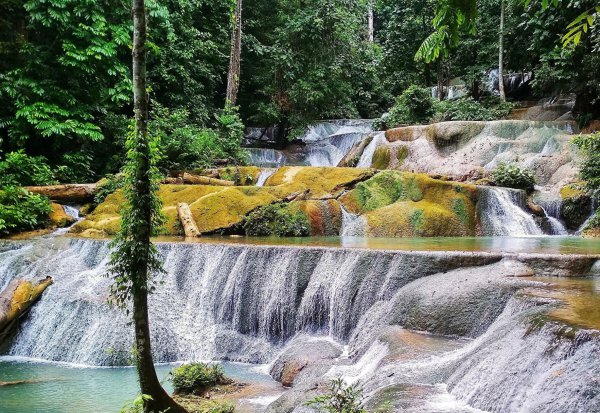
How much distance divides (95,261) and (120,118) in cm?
830

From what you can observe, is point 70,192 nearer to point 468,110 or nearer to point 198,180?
point 198,180

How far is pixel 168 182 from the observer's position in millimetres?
15453

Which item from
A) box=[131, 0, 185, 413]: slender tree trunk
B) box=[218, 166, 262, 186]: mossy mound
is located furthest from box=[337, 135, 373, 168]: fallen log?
box=[131, 0, 185, 413]: slender tree trunk

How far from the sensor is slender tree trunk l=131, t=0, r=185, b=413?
4711 millimetres

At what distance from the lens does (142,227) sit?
4750mm

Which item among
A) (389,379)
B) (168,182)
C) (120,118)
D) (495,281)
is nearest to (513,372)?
(389,379)

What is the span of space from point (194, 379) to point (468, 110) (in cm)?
1735

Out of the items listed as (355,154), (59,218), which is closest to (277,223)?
(59,218)

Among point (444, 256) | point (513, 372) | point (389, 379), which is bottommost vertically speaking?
point (389, 379)

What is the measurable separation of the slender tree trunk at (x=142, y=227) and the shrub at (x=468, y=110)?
17696 millimetres

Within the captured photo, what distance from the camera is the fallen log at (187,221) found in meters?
12.5

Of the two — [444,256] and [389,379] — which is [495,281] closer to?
[444,256]

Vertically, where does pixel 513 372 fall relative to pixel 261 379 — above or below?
above

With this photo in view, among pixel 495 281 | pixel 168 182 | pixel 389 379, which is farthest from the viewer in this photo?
pixel 168 182
